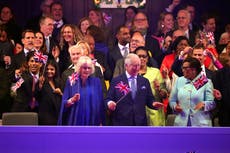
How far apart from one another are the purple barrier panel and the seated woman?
124 cm

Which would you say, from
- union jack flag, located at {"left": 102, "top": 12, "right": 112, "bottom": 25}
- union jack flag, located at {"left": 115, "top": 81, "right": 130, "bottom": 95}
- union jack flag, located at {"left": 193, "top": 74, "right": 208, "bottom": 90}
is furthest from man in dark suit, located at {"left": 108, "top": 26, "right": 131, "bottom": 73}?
union jack flag, located at {"left": 102, "top": 12, "right": 112, "bottom": 25}

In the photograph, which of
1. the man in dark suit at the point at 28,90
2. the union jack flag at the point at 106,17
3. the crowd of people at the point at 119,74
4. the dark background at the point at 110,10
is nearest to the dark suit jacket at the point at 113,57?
the crowd of people at the point at 119,74

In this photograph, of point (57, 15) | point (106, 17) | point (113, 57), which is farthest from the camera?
point (106, 17)

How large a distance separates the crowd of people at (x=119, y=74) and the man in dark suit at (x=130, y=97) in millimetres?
11

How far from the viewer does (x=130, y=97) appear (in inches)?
241

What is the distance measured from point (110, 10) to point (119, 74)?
3.07m

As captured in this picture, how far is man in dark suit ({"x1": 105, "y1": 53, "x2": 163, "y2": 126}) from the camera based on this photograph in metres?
6.09


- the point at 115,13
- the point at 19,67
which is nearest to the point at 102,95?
the point at 19,67

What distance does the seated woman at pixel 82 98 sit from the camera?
6035 mm

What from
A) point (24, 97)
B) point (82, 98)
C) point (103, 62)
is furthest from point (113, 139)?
point (103, 62)

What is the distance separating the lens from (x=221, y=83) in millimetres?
6477

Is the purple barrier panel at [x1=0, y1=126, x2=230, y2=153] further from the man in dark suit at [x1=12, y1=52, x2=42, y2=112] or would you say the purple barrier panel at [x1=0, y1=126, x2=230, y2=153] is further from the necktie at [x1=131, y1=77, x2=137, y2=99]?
the man in dark suit at [x1=12, y1=52, x2=42, y2=112]

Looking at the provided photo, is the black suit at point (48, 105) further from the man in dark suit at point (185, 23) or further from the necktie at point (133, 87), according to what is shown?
the man in dark suit at point (185, 23)

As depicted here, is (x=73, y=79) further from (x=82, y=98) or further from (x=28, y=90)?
(x=28, y=90)
